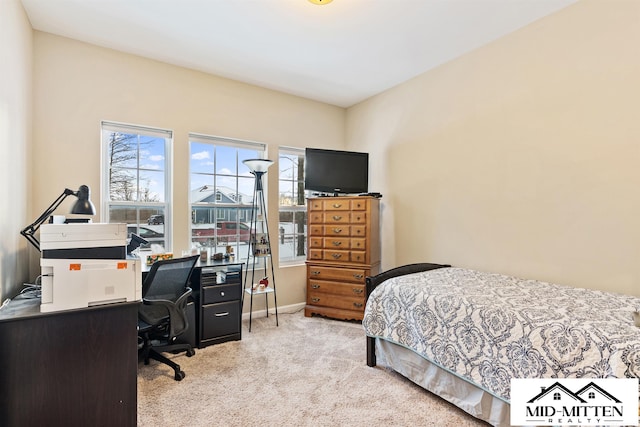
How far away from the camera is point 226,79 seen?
11.9ft

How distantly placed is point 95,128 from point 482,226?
12.3 ft

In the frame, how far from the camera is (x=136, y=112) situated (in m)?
3.10

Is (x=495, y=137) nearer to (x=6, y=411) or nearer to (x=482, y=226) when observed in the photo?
(x=482, y=226)

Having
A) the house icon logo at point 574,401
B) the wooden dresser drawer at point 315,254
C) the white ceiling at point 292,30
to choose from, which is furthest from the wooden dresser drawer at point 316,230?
the house icon logo at point 574,401

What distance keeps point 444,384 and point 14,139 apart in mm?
3388

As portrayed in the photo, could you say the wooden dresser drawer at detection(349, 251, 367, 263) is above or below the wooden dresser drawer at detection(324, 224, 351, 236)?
below

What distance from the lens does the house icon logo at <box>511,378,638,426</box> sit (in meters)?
1.36

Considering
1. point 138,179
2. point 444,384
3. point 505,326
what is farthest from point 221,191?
point 505,326

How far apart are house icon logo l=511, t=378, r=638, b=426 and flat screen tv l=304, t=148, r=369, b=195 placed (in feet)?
8.90

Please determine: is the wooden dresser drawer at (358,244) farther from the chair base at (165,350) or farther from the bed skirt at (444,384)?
the chair base at (165,350)

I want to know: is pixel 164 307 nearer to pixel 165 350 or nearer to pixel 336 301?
pixel 165 350

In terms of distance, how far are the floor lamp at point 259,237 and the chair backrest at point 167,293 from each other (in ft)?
3.40

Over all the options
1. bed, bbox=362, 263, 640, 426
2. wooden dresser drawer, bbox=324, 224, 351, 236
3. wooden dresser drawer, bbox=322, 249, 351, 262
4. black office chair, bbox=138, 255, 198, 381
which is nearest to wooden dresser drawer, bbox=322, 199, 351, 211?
wooden dresser drawer, bbox=324, 224, 351, 236

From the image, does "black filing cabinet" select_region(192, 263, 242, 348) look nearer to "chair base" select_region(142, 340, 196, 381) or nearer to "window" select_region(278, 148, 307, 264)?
"chair base" select_region(142, 340, 196, 381)
